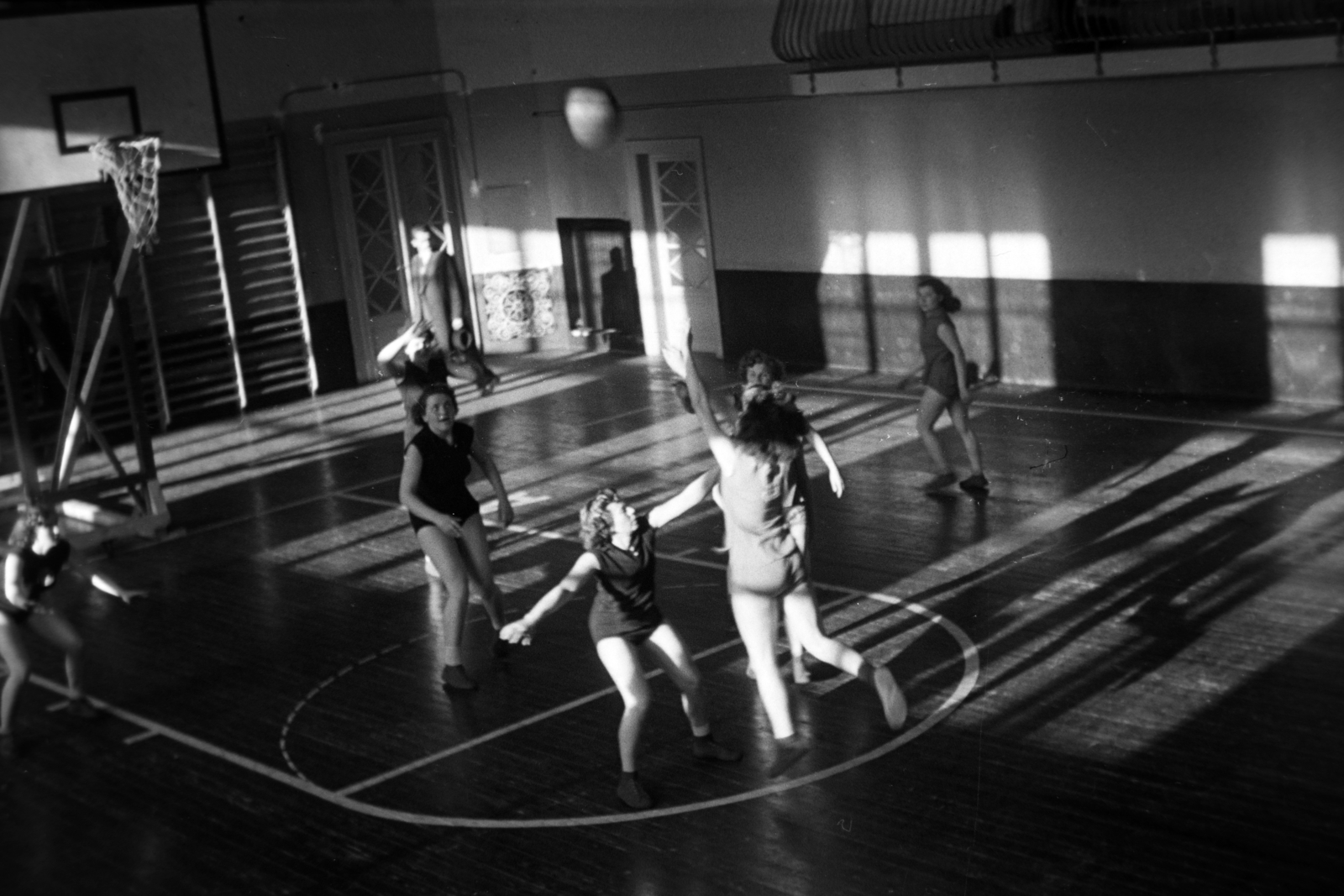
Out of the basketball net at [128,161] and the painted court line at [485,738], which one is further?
the basketball net at [128,161]

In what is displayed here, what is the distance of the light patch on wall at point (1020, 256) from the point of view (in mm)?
17312

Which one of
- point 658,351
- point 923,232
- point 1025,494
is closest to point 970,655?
point 1025,494

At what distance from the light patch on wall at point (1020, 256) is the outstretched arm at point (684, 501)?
9642 mm

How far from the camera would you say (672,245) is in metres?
21.2

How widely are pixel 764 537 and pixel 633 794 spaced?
4.50ft

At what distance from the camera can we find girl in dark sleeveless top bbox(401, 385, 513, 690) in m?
9.48

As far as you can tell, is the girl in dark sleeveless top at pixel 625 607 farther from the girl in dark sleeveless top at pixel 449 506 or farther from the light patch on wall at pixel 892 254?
the light patch on wall at pixel 892 254

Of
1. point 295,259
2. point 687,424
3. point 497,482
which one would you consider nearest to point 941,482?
point 687,424

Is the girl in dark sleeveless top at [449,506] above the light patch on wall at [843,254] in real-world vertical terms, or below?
below

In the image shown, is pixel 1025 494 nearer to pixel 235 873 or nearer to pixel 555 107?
pixel 235 873

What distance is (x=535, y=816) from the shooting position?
323 inches

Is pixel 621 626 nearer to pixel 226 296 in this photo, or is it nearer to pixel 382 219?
pixel 226 296

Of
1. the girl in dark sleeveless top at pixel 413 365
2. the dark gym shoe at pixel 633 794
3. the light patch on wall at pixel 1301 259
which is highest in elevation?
the girl in dark sleeveless top at pixel 413 365

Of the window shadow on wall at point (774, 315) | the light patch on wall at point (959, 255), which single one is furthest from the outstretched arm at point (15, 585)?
the window shadow on wall at point (774, 315)
